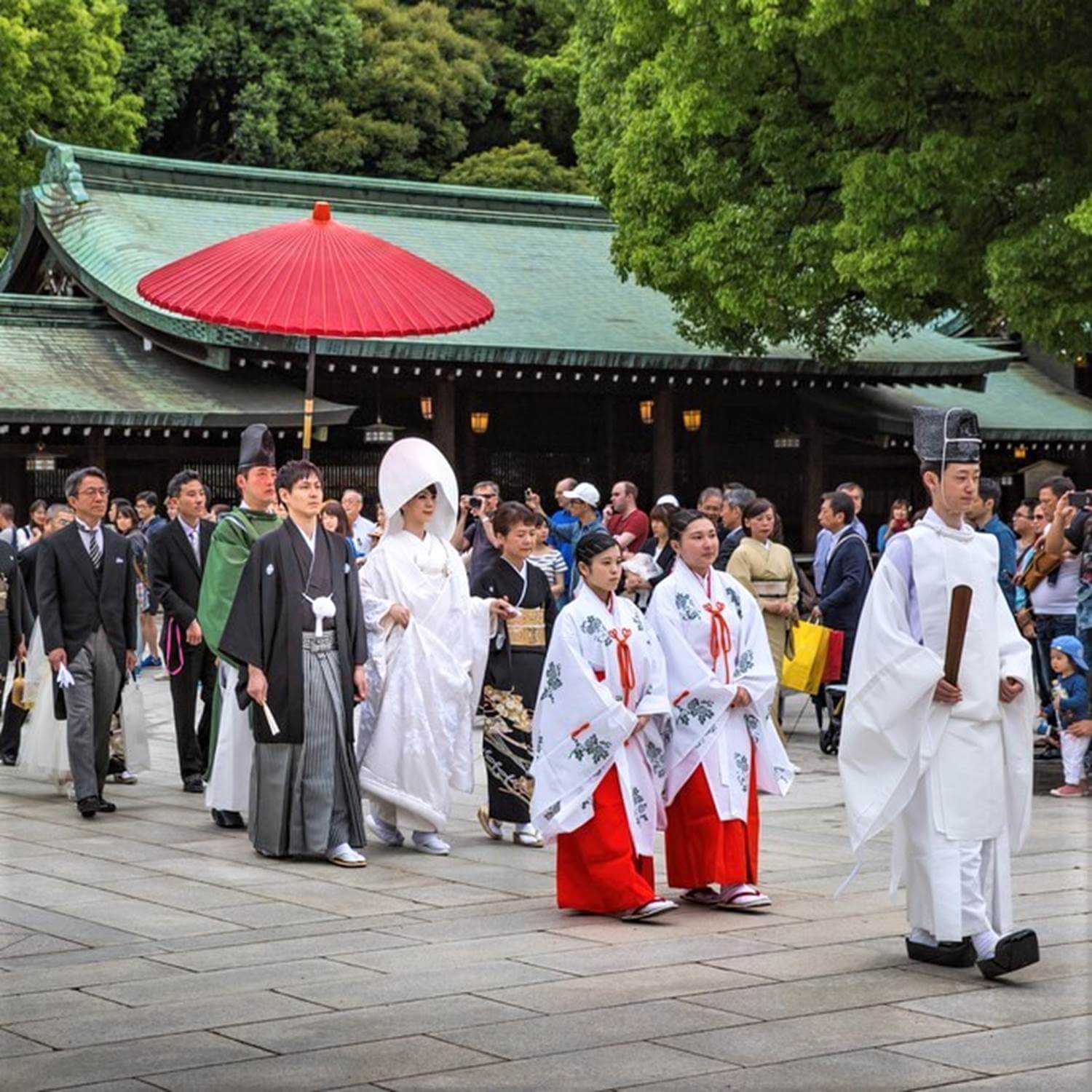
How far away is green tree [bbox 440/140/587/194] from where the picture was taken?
127ft

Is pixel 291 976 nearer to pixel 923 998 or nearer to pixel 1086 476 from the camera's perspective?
pixel 923 998

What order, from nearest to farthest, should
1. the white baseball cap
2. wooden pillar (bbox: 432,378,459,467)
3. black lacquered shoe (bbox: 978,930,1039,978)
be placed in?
1. black lacquered shoe (bbox: 978,930,1039,978)
2. the white baseball cap
3. wooden pillar (bbox: 432,378,459,467)

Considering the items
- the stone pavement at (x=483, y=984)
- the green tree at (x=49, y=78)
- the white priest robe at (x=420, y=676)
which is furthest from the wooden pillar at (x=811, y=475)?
the stone pavement at (x=483, y=984)

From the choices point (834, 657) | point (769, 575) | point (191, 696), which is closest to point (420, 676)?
point (191, 696)

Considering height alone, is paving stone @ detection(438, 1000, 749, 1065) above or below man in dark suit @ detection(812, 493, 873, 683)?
below

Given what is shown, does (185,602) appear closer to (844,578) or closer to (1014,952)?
(844,578)

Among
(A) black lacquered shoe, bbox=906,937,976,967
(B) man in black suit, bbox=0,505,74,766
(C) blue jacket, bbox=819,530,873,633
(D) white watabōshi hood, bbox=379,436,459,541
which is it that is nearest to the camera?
(A) black lacquered shoe, bbox=906,937,976,967

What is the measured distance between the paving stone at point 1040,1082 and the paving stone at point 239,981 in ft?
6.84

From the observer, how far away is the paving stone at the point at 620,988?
582 centimetres

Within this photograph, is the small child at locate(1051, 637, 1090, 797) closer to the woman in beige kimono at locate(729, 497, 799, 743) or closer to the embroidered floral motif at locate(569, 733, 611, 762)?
the woman in beige kimono at locate(729, 497, 799, 743)

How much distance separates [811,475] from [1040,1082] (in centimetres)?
2180

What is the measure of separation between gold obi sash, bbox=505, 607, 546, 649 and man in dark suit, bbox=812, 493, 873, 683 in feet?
13.4

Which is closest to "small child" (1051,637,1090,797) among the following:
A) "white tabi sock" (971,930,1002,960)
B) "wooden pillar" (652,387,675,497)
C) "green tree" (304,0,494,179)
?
"white tabi sock" (971,930,1002,960)

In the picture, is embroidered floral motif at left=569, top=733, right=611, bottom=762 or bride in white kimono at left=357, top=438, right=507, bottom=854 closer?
embroidered floral motif at left=569, top=733, right=611, bottom=762
